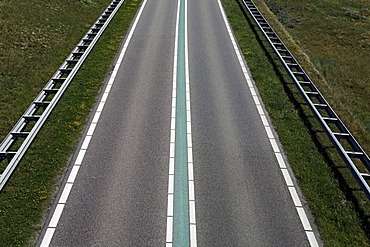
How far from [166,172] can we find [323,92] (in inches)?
461

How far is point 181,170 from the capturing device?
46.1ft

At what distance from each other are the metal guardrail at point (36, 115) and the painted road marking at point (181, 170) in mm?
5315

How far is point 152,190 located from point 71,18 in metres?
22.4

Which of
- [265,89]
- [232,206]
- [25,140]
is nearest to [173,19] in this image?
[265,89]

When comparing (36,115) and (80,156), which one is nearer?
(80,156)

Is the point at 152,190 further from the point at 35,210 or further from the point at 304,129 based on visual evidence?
the point at 304,129

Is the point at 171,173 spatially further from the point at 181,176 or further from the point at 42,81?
the point at 42,81

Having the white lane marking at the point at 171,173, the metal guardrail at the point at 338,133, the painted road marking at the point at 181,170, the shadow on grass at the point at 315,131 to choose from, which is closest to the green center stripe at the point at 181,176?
the painted road marking at the point at 181,170

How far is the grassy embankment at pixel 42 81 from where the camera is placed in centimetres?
1208

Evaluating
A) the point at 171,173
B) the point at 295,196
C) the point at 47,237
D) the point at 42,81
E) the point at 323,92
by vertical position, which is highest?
the point at 42,81

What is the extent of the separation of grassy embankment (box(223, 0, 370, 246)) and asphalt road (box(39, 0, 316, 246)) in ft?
3.22

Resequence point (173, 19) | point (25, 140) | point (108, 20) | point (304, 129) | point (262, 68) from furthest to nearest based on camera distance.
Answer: point (173, 19)
point (108, 20)
point (262, 68)
point (304, 129)
point (25, 140)

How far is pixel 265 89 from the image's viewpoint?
67.7ft

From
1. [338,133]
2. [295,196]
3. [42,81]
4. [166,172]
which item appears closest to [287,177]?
[295,196]
